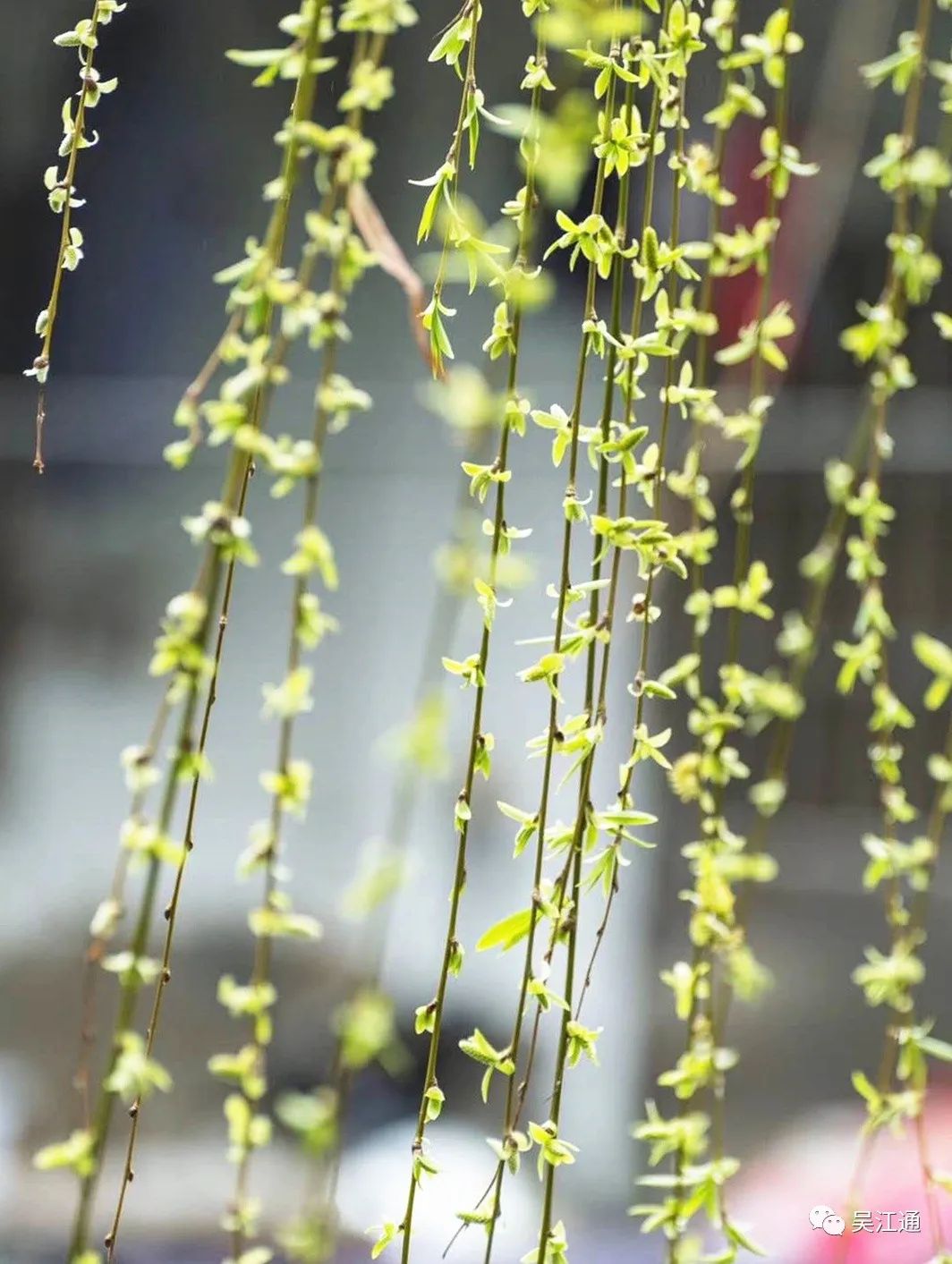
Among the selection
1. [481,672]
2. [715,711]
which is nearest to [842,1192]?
[715,711]

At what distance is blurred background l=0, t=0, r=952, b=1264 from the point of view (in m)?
1.28

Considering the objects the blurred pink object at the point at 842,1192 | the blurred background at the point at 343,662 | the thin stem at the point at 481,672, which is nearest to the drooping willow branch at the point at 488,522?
the thin stem at the point at 481,672

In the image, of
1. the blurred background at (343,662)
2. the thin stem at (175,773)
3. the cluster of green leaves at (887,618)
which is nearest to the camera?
the thin stem at (175,773)

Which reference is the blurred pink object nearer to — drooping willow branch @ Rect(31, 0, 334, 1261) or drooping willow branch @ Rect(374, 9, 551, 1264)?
drooping willow branch @ Rect(374, 9, 551, 1264)

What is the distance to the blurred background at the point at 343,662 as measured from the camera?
4.21 ft

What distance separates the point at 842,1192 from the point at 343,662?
2.27 ft

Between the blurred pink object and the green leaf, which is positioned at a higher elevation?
the blurred pink object

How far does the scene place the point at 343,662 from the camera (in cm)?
142

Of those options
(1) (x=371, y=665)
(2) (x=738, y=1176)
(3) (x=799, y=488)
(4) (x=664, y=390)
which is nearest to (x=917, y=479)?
(3) (x=799, y=488)

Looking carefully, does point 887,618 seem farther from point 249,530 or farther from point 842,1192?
point 842,1192

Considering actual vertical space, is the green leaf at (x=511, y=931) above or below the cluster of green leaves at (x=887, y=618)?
below

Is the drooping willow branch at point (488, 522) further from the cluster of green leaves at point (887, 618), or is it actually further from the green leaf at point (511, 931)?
the cluster of green leaves at point (887, 618)

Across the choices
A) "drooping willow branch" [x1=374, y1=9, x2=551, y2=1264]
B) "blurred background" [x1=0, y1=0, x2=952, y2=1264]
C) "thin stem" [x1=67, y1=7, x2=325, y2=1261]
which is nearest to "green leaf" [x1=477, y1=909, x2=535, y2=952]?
"drooping willow branch" [x1=374, y1=9, x2=551, y2=1264]

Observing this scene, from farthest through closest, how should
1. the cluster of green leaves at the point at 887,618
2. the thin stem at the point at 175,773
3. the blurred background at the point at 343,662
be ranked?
1. the blurred background at the point at 343,662
2. the cluster of green leaves at the point at 887,618
3. the thin stem at the point at 175,773
